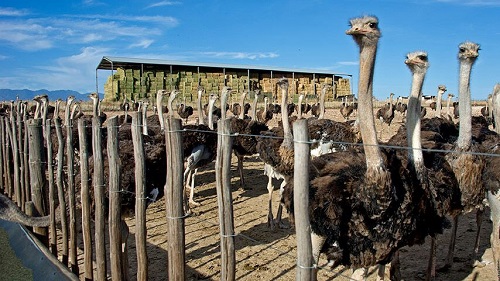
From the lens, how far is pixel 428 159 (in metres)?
4.00

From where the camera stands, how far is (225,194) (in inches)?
114

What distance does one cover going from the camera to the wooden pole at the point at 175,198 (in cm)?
309

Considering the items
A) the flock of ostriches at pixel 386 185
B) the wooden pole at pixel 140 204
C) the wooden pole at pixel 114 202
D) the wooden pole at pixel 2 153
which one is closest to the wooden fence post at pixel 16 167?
the wooden pole at pixel 2 153

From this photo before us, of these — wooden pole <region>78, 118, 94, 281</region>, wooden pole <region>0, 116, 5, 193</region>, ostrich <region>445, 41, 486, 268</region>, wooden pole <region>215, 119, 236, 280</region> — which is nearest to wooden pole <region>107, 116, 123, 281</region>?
wooden pole <region>78, 118, 94, 281</region>

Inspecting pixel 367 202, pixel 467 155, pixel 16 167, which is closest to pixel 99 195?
pixel 367 202

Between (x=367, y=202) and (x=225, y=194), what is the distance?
990 mm

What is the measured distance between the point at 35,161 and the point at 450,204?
417 cm

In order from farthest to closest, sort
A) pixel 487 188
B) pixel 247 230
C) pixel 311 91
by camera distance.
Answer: pixel 311 91 < pixel 247 230 < pixel 487 188

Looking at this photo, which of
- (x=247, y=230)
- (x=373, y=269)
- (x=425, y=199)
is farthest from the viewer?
(x=247, y=230)

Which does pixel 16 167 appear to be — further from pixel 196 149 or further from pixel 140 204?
pixel 140 204

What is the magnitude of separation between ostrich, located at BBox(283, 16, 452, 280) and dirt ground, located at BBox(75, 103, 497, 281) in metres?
0.39

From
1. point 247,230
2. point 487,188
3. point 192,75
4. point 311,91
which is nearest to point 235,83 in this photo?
point 192,75

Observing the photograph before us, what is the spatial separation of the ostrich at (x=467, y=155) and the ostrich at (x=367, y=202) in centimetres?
75

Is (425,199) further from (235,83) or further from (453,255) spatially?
(235,83)
